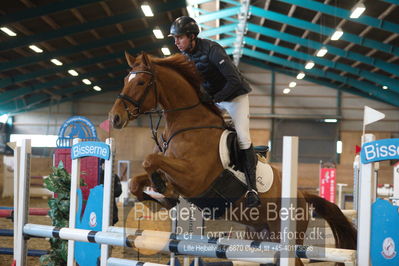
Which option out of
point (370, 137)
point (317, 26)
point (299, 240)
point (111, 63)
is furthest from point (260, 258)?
point (111, 63)

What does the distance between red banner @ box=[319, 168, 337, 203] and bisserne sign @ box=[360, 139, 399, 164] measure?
735 centimetres

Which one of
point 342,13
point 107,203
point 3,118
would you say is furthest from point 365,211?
point 3,118

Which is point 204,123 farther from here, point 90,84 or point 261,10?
point 90,84

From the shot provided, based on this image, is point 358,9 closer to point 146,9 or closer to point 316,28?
point 316,28

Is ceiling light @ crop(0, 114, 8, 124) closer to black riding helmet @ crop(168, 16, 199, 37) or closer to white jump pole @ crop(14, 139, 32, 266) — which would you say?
white jump pole @ crop(14, 139, 32, 266)

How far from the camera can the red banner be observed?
8.89 metres

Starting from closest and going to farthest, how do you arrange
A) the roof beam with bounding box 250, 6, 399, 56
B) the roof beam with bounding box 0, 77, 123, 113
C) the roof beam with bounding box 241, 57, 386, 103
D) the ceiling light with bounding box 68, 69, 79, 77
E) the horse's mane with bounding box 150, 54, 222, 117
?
the horse's mane with bounding box 150, 54, 222, 117 < the roof beam with bounding box 250, 6, 399, 56 < the ceiling light with bounding box 68, 69, 79, 77 < the roof beam with bounding box 0, 77, 123, 113 < the roof beam with bounding box 241, 57, 386, 103

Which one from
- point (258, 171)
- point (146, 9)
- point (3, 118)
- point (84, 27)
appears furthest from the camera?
point (3, 118)

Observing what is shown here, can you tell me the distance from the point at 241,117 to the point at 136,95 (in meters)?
0.68

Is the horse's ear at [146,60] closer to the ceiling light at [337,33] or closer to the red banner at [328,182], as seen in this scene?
the red banner at [328,182]

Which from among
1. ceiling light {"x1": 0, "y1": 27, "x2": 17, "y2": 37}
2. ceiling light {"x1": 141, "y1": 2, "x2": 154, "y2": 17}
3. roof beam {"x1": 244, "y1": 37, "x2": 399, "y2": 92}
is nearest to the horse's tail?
ceiling light {"x1": 141, "y1": 2, "x2": 154, "y2": 17}

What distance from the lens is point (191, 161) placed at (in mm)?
2398

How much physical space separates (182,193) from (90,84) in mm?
15455

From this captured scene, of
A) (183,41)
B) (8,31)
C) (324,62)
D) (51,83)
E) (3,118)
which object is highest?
(324,62)
